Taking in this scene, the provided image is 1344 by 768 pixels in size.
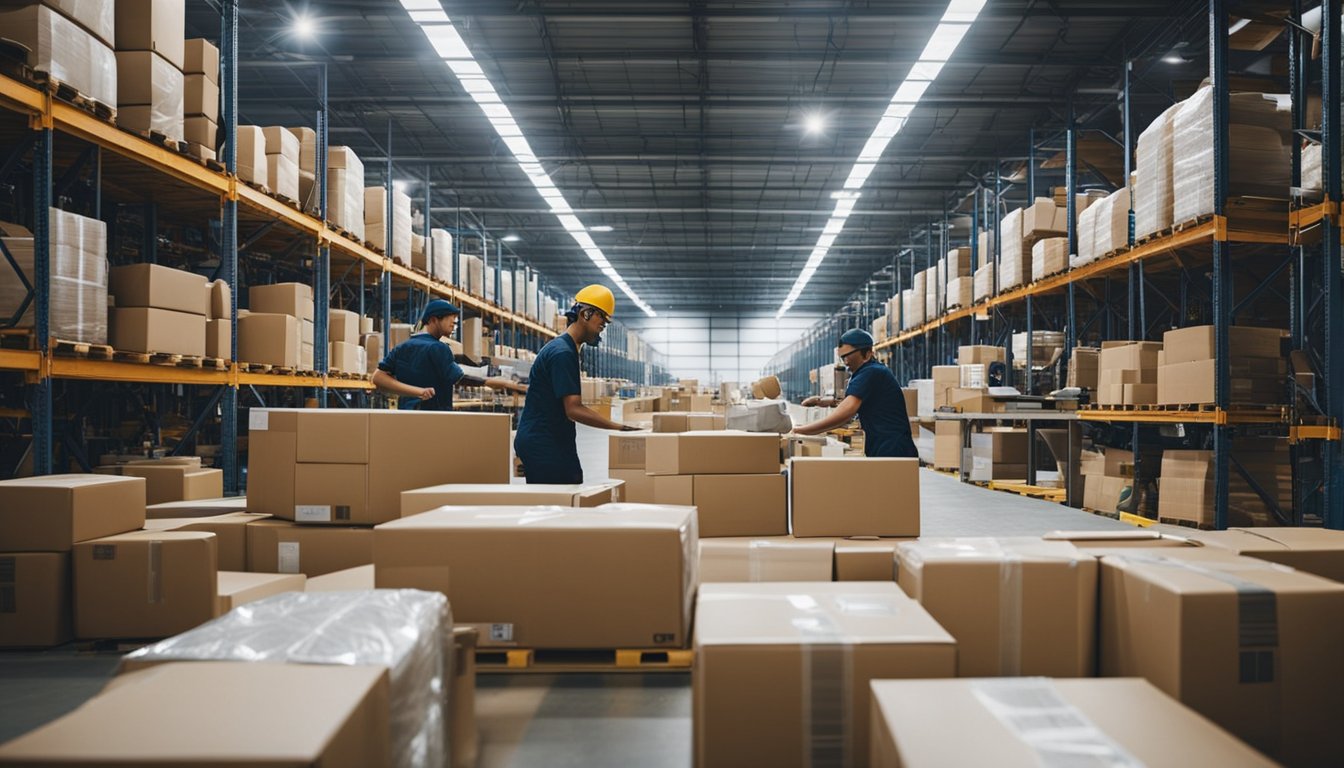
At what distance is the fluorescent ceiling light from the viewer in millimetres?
7797

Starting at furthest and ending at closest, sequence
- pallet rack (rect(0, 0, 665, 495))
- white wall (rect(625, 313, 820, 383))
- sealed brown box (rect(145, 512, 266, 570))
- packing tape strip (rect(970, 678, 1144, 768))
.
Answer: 1. white wall (rect(625, 313, 820, 383))
2. pallet rack (rect(0, 0, 665, 495))
3. sealed brown box (rect(145, 512, 266, 570))
4. packing tape strip (rect(970, 678, 1144, 768))

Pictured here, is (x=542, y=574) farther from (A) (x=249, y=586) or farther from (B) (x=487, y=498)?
(A) (x=249, y=586)

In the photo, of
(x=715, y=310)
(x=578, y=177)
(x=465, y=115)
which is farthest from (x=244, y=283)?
(x=715, y=310)

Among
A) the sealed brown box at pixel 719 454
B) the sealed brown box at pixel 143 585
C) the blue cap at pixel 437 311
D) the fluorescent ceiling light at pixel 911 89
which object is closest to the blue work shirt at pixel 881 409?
the sealed brown box at pixel 719 454

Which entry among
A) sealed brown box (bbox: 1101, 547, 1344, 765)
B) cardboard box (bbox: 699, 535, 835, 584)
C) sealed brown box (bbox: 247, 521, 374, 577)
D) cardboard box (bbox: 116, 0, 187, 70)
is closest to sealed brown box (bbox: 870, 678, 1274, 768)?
sealed brown box (bbox: 1101, 547, 1344, 765)

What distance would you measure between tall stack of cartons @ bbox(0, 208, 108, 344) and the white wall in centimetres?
3488

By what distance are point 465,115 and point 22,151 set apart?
342 inches

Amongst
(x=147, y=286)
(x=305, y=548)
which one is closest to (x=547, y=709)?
(x=305, y=548)

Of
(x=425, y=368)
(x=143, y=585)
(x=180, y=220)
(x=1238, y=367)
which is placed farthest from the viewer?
(x=180, y=220)

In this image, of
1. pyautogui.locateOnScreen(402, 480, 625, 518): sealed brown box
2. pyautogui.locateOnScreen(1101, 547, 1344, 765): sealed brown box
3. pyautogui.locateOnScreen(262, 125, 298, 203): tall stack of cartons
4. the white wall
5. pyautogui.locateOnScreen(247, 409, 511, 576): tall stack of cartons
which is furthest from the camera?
the white wall

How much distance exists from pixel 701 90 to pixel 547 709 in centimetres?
1063

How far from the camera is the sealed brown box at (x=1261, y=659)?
188 cm

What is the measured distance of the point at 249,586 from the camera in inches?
125

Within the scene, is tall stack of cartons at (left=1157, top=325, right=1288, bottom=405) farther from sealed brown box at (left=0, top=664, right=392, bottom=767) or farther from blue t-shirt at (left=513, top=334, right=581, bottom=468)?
sealed brown box at (left=0, top=664, right=392, bottom=767)
